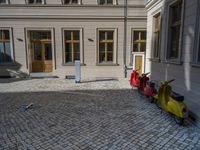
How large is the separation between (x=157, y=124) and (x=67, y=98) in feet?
10.6

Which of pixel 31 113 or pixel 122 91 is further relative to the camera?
pixel 122 91

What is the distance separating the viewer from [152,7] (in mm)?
7082

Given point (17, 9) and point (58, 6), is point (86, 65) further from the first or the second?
point (17, 9)

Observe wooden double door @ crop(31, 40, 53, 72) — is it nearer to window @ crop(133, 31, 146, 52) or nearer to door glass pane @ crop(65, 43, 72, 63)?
door glass pane @ crop(65, 43, 72, 63)

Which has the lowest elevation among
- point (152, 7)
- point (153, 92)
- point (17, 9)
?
point (153, 92)

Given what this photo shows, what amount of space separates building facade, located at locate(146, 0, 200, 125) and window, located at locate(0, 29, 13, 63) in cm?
→ 801

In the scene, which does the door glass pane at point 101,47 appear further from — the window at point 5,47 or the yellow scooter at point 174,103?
the yellow scooter at point 174,103

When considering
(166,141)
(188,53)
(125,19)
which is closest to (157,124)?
(166,141)

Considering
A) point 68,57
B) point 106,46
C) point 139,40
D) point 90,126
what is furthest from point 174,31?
point 68,57

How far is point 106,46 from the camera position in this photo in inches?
391

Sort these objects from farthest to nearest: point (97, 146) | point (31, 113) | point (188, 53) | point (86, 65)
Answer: point (86, 65)
point (31, 113)
point (188, 53)
point (97, 146)

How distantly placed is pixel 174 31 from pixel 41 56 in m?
7.69

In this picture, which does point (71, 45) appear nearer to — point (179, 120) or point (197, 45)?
point (197, 45)

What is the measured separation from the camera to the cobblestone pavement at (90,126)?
296cm
